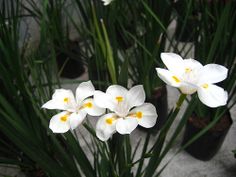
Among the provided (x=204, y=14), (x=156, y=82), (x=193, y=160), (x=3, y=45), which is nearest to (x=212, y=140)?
(x=193, y=160)

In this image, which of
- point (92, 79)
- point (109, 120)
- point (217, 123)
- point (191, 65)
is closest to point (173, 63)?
point (191, 65)

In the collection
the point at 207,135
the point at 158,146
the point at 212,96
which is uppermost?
the point at 212,96

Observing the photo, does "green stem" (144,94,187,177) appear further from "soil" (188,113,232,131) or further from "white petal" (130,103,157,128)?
"soil" (188,113,232,131)

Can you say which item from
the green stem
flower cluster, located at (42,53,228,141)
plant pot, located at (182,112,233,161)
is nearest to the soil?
plant pot, located at (182,112,233,161)

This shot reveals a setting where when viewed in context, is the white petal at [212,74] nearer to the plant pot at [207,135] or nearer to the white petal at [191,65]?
the white petal at [191,65]

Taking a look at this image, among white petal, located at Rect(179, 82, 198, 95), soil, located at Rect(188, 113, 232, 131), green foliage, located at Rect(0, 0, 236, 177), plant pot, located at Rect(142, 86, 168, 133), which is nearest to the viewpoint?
white petal, located at Rect(179, 82, 198, 95)

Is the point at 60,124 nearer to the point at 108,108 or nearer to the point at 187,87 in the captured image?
the point at 108,108

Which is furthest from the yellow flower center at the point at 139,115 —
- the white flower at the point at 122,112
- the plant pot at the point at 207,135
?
the plant pot at the point at 207,135
